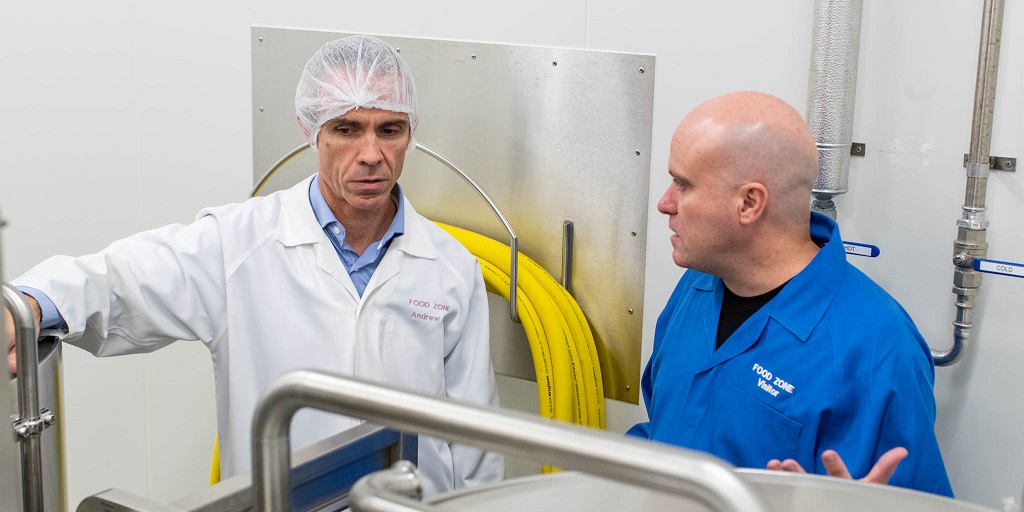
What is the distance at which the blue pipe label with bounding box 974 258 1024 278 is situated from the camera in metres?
1.62

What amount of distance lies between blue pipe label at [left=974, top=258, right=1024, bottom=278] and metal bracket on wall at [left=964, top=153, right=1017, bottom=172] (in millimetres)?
152

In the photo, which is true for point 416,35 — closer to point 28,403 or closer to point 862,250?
point 862,250

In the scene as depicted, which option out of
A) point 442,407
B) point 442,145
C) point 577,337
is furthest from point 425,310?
point 442,407

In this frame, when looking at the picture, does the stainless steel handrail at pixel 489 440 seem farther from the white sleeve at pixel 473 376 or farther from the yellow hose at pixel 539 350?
the yellow hose at pixel 539 350

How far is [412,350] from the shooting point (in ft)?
5.73

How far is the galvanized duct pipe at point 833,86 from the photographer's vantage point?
166 centimetres

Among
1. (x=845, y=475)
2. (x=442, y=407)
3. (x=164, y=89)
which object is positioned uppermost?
(x=164, y=89)

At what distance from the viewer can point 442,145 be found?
87.4 inches

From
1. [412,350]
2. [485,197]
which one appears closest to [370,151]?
[412,350]

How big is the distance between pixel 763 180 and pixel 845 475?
51 centimetres

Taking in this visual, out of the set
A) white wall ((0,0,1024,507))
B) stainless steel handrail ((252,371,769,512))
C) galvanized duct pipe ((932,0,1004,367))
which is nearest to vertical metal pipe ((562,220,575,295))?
white wall ((0,0,1024,507))

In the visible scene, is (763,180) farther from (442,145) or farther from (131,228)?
(131,228)

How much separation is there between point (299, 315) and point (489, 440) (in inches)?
46.9

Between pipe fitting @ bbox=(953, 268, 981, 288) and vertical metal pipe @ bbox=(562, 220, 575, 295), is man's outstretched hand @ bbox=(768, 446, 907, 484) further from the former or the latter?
vertical metal pipe @ bbox=(562, 220, 575, 295)
